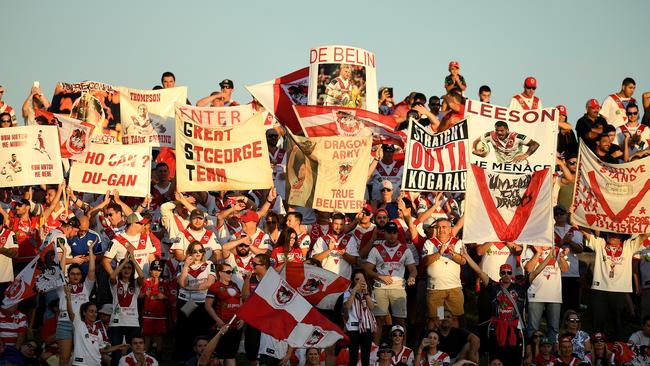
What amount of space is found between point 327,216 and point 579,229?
177 inches

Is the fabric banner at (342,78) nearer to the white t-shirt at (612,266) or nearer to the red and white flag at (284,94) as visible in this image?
the red and white flag at (284,94)

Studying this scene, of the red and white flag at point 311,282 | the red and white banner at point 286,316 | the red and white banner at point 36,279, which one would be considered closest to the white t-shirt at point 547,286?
the red and white flag at point 311,282

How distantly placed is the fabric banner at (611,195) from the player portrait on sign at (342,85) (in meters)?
4.01

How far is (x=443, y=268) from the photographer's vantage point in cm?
2031

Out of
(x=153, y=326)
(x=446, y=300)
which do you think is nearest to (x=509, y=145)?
(x=446, y=300)

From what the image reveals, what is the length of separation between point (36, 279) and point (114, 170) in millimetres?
3207

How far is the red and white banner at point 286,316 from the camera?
17.8 m

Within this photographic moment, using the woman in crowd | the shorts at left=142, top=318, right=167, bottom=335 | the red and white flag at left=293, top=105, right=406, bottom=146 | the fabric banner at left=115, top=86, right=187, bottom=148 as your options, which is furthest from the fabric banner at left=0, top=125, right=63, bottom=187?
the woman in crowd

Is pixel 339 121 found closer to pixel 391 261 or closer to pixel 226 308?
pixel 391 261

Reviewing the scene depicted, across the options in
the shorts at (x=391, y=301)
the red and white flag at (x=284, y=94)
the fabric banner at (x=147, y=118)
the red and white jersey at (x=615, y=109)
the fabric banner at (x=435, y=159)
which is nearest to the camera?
the shorts at (x=391, y=301)

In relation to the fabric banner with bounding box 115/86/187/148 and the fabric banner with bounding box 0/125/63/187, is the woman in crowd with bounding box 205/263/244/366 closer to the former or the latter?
the fabric banner with bounding box 0/125/63/187

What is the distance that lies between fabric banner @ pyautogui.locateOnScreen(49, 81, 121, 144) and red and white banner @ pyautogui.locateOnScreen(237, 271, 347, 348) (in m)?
8.00

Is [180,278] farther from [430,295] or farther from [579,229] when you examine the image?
[579,229]

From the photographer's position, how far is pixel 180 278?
19.6 m
